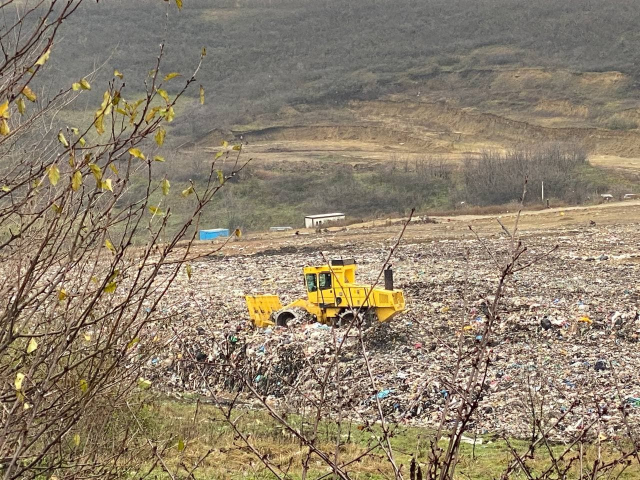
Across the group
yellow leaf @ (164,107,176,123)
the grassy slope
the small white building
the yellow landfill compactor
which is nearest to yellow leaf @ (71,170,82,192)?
yellow leaf @ (164,107,176,123)

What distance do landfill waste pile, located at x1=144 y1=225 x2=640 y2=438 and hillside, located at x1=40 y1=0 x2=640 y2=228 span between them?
14362 mm

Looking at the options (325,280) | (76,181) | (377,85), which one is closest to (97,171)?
(76,181)

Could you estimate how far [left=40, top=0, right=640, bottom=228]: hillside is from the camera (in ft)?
119

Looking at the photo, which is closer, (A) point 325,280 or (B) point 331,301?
(A) point 325,280

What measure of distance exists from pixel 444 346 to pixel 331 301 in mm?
2782

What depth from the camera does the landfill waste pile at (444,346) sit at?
8.70 meters

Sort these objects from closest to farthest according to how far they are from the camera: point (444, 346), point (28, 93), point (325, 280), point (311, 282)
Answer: point (28, 93) < point (444, 346) < point (325, 280) < point (311, 282)

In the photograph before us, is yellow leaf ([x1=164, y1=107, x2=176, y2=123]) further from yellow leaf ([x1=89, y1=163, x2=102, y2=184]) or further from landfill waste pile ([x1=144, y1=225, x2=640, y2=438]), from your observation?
landfill waste pile ([x1=144, y1=225, x2=640, y2=438])

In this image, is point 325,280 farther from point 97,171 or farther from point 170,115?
point 97,171

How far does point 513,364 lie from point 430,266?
25.9ft

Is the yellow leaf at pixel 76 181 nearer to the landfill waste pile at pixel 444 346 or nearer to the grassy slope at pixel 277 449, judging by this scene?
the landfill waste pile at pixel 444 346

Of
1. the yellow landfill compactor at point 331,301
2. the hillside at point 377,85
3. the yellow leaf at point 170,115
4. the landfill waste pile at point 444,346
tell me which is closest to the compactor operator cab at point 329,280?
the yellow landfill compactor at point 331,301

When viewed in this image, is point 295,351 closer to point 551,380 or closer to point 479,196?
point 551,380

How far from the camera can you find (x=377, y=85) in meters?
53.5
